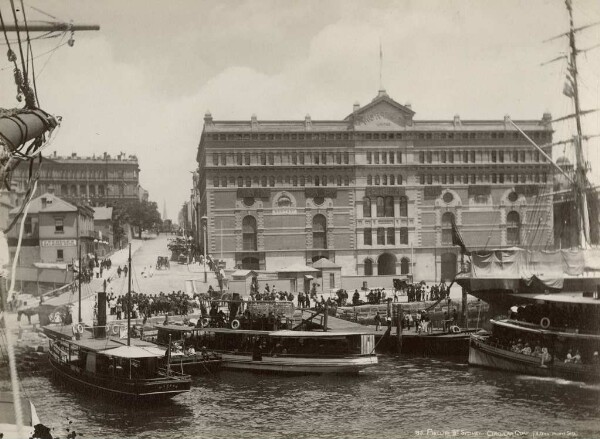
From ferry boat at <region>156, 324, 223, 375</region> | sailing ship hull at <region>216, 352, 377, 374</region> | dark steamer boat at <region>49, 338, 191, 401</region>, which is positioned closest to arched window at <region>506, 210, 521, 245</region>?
sailing ship hull at <region>216, 352, 377, 374</region>

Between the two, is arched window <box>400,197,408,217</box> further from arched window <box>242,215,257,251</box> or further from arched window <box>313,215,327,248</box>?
arched window <box>242,215,257,251</box>

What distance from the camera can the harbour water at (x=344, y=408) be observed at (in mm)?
22484

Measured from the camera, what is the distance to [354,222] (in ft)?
252

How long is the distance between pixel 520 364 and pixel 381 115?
48.5 meters

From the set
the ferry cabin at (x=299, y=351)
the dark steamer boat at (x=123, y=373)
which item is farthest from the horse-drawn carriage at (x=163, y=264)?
the dark steamer boat at (x=123, y=373)

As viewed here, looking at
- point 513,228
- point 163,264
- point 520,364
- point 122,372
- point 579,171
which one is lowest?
point 520,364

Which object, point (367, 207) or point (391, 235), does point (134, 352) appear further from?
point (391, 235)

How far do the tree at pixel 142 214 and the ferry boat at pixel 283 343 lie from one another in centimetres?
5787

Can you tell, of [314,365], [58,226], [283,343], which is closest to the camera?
[314,365]

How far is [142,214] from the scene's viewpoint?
308 feet

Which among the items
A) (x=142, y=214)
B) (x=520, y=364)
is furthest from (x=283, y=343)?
(x=142, y=214)

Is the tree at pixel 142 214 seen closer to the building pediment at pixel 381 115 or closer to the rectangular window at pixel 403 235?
the building pediment at pixel 381 115

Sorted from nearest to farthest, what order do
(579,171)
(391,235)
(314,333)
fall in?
(314,333)
(579,171)
(391,235)

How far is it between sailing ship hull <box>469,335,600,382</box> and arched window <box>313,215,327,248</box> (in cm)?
4147
